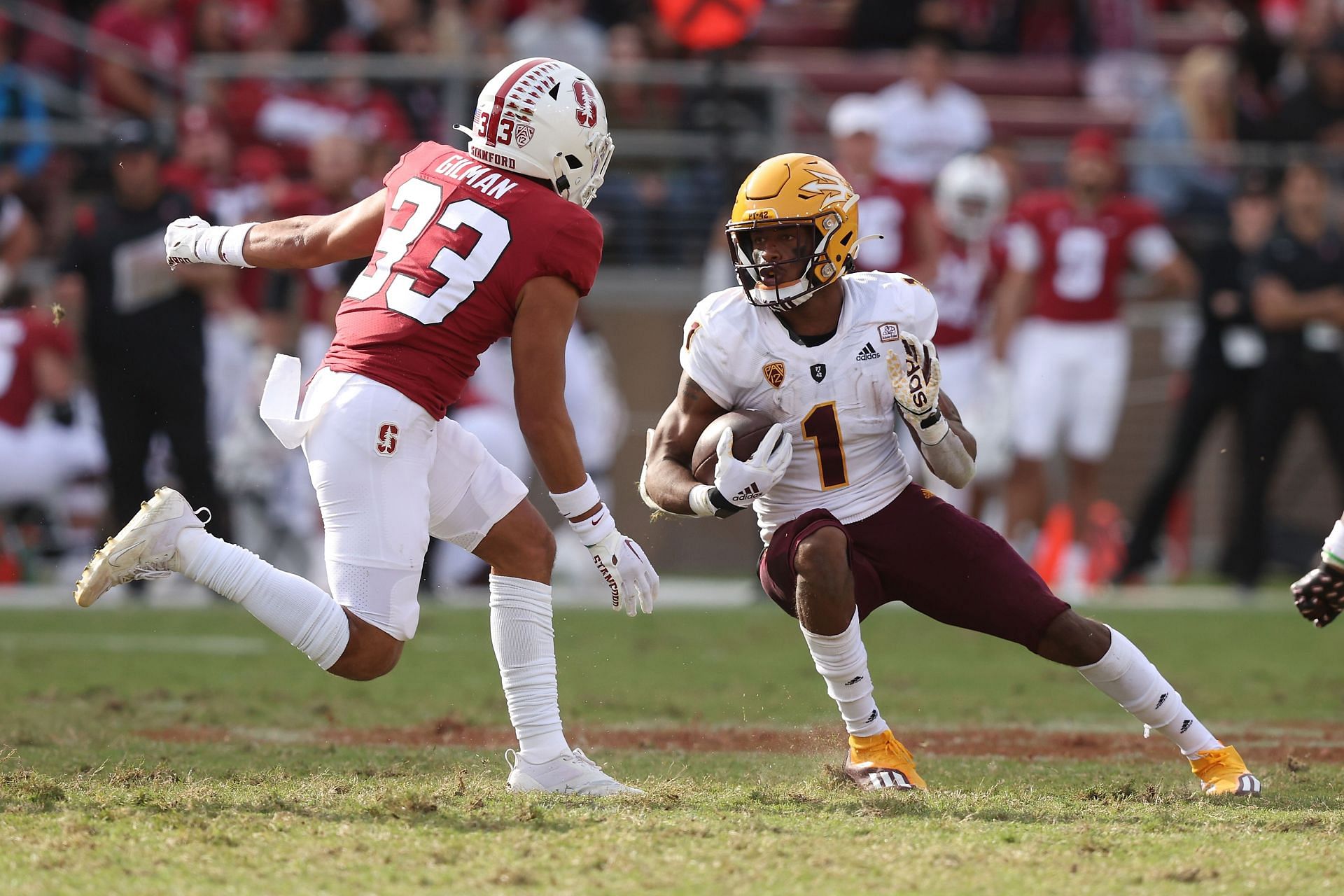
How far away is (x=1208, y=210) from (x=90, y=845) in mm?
10639

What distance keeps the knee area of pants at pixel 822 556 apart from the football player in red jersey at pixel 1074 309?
6.19 m

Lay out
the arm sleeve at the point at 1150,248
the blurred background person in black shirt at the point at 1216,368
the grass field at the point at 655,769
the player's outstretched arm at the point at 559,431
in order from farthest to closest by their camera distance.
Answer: the arm sleeve at the point at 1150,248 < the blurred background person in black shirt at the point at 1216,368 < the player's outstretched arm at the point at 559,431 < the grass field at the point at 655,769

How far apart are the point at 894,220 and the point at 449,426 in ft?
19.4

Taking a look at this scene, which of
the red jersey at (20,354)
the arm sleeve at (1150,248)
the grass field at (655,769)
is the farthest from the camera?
the arm sleeve at (1150,248)

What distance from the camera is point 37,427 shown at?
11.0m

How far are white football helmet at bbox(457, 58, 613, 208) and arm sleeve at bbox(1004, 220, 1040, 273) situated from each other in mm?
6379

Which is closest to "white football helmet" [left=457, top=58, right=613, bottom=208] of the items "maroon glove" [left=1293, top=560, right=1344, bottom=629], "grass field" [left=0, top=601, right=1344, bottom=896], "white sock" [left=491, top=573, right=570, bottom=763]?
"white sock" [left=491, top=573, right=570, bottom=763]

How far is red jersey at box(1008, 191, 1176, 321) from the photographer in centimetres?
1078

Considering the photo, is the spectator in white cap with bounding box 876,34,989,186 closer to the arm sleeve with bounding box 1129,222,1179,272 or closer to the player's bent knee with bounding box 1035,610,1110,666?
the arm sleeve with bounding box 1129,222,1179,272

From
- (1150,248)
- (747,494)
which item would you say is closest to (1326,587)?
(747,494)

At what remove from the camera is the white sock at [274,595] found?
4477mm

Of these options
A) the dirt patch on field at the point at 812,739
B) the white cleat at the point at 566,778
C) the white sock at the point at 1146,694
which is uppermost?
the white sock at the point at 1146,694

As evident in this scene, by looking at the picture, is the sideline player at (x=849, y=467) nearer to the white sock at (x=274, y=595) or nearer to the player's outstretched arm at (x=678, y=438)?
the player's outstretched arm at (x=678, y=438)

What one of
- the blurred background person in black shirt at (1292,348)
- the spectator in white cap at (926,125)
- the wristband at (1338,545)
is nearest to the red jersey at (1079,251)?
the blurred background person in black shirt at (1292,348)
